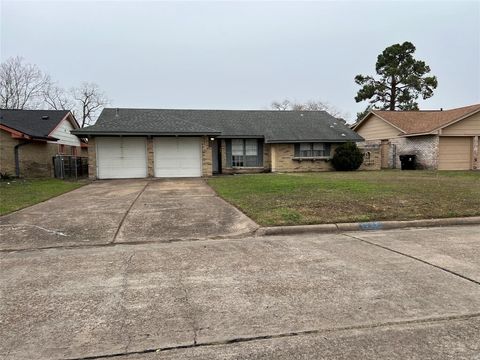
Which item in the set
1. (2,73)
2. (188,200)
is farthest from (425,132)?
(2,73)

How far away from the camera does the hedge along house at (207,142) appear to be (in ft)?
64.4

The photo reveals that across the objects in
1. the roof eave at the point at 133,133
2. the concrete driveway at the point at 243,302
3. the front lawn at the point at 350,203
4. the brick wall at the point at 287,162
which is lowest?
the concrete driveway at the point at 243,302

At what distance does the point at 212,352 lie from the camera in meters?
2.94

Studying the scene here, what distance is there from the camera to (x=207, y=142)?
20.6 metres

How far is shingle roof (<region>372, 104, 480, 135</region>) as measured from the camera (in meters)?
23.3

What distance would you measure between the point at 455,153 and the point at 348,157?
275 inches

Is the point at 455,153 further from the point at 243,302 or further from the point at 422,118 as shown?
the point at 243,302

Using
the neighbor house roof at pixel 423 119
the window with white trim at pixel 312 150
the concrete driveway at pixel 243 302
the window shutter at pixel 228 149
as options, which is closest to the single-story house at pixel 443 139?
the neighbor house roof at pixel 423 119

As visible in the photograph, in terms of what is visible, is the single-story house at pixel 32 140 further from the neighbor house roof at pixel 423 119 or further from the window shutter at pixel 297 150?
the neighbor house roof at pixel 423 119

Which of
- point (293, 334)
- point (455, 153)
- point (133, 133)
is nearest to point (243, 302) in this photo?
point (293, 334)

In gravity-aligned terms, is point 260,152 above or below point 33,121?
below

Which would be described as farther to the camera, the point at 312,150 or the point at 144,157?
the point at 312,150

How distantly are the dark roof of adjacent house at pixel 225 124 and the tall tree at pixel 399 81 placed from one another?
57.2 ft

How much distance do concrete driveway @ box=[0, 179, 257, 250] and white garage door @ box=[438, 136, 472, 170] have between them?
18.6 m
